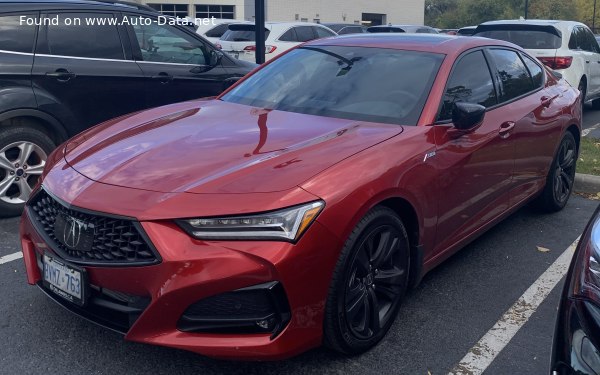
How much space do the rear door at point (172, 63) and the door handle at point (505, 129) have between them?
309cm

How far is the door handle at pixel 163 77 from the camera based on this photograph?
6.31 metres

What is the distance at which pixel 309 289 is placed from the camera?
116 inches

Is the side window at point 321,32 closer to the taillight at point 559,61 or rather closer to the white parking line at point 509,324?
the taillight at point 559,61

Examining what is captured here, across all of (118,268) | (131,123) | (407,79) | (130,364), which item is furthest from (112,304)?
(407,79)

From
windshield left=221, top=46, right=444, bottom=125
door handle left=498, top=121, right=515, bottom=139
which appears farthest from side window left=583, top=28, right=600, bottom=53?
windshield left=221, top=46, right=444, bottom=125

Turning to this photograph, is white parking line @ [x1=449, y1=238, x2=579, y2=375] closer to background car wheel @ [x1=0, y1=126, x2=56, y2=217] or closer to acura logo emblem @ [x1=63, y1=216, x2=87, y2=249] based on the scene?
acura logo emblem @ [x1=63, y1=216, x2=87, y2=249]

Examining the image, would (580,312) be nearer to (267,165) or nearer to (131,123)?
(267,165)

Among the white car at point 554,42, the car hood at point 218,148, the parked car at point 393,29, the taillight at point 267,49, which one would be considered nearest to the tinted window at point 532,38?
the white car at point 554,42

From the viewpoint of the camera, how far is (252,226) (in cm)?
288

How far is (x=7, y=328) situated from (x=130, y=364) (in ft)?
2.66

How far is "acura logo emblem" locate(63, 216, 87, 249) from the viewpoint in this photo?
3043mm

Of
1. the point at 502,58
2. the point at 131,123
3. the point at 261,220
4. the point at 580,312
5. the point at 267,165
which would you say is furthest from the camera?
the point at 502,58

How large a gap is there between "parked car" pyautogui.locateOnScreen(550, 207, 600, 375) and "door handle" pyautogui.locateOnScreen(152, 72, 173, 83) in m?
4.58

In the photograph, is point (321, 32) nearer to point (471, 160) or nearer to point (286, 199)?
point (471, 160)
